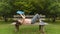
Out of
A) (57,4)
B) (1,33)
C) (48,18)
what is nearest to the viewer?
(1,33)

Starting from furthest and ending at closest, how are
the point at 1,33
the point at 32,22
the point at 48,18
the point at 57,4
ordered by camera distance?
1. the point at 48,18
2. the point at 57,4
3. the point at 1,33
4. the point at 32,22

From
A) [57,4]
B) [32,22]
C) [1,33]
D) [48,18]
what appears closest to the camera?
[32,22]

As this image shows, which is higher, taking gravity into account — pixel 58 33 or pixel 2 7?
pixel 2 7

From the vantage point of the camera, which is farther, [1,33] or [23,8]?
[23,8]

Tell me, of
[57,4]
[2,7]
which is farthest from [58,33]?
[2,7]

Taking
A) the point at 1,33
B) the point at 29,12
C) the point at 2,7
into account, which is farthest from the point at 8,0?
the point at 1,33

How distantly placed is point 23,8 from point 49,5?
7.22 ft

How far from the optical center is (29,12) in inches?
677

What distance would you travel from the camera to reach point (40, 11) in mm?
17438

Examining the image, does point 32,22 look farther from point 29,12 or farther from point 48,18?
point 48,18

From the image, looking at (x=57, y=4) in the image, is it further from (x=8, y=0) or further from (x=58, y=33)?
(x=58, y=33)

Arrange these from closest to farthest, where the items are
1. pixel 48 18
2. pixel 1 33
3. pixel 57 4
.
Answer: pixel 1 33 < pixel 57 4 < pixel 48 18

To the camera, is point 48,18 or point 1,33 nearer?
point 1,33

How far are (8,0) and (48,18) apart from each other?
394 cm
